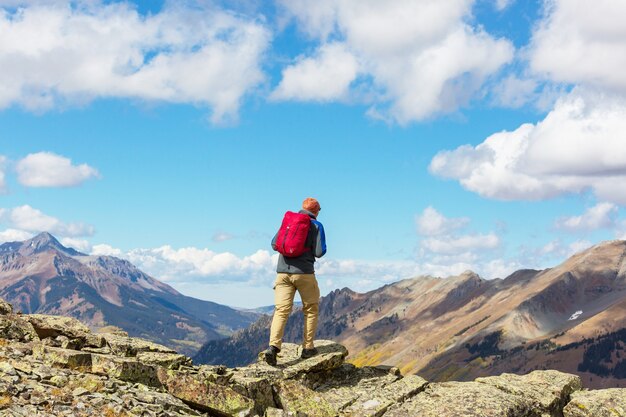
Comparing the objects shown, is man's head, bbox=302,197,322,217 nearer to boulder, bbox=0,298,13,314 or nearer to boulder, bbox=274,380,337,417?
boulder, bbox=274,380,337,417

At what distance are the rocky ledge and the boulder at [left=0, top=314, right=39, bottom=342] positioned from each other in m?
0.03

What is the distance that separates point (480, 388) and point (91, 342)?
1400cm

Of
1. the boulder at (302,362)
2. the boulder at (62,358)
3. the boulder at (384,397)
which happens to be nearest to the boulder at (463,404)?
the boulder at (384,397)

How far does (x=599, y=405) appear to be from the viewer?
73.6 ft

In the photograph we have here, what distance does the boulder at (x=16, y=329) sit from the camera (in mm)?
17953

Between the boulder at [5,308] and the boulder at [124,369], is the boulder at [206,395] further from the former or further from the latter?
the boulder at [5,308]

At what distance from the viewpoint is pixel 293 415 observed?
17.0 m

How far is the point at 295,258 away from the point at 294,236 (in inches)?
37.1

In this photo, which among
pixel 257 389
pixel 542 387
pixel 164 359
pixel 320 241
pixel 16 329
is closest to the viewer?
pixel 16 329

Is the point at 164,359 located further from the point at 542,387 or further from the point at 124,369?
the point at 542,387

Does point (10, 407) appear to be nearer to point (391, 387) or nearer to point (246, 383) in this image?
point (246, 383)

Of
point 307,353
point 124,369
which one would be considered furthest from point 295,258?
point 124,369

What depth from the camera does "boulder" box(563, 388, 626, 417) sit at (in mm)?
22078

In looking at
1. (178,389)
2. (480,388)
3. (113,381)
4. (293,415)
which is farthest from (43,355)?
(480,388)
